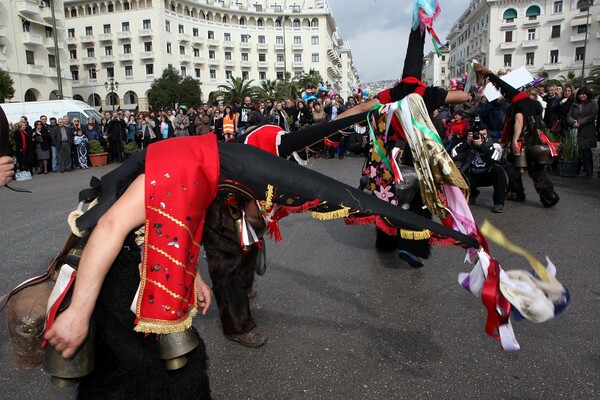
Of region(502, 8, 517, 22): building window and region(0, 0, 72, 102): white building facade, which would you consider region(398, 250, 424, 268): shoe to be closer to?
region(0, 0, 72, 102): white building facade

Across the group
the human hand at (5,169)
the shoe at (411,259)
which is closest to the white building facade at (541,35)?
the shoe at (411,259)

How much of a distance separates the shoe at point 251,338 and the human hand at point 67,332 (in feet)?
5.55

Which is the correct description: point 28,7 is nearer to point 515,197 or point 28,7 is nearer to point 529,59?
point 515,197

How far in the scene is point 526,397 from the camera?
2.44 m

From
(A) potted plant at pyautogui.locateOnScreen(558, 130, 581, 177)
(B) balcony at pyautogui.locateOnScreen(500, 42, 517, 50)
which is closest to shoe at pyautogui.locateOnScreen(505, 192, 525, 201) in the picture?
(A) potted plant at pyautogui.locateOnScreen(558, 130, 581, 177)

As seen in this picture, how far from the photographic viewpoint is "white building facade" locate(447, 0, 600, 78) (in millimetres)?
58969

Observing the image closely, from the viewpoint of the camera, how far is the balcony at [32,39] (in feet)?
143

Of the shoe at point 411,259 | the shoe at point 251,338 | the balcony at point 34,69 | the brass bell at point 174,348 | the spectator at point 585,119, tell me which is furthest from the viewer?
the balcony at point 34,69

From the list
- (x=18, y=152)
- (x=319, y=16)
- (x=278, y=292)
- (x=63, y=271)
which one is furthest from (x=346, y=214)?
(x=319, y=16)

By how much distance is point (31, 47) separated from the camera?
45156 mm

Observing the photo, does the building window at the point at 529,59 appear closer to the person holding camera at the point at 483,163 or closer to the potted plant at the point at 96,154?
the potted plant at the point at 96,154

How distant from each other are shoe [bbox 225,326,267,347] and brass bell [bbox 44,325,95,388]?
5.21 ft

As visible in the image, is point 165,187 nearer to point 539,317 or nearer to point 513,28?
point 539,317

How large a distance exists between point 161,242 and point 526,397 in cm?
213
